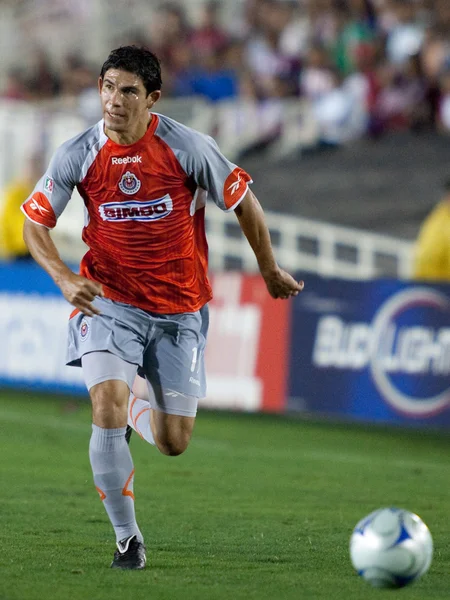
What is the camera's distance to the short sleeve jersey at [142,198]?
235 inches

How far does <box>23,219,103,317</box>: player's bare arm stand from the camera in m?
5.64

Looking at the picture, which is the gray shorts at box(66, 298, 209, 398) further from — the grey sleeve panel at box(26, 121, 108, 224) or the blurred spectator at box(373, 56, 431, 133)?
the blurred spectator at box(373, 56, 431, 133)

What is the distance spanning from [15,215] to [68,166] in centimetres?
923

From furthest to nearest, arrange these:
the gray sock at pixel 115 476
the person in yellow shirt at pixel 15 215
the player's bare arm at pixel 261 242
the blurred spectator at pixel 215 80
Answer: the blurred spectator at pixel 215 80 < the person in yellow shirt at pixel 15 215 < the player's bare arm at pixel 261 242 < the gray sock at pixel 115 476

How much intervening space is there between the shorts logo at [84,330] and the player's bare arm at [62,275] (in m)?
0.30

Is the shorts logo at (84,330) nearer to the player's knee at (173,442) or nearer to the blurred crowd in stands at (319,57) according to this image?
the player's knee at (173,442)

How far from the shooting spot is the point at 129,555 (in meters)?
5.72

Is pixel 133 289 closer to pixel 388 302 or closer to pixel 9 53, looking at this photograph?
pixel 388 302

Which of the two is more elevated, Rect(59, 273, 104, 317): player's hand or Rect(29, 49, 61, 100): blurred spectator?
Rect(29, 49, 61, 100): blurred spectator

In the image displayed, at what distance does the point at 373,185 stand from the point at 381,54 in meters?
1.66

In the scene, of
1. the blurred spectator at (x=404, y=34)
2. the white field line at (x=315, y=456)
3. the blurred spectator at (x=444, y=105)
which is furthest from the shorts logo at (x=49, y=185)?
the blurred spectator at (x=404, y=34)

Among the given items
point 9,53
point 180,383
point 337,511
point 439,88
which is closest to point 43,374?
point 439,88

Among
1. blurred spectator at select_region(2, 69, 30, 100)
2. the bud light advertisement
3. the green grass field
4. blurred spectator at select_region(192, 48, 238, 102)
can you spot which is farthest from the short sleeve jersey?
blurred spectator at select_region(2, 69, 30, 100)

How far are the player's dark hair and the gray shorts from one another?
109cm
